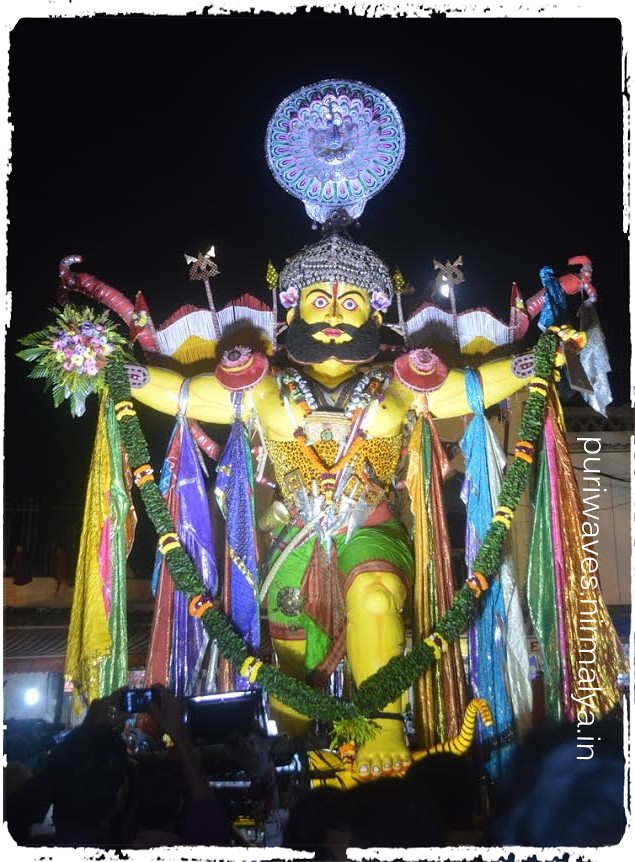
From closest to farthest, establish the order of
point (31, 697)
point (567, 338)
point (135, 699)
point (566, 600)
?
point (135, 699), point (566, 600), point (567, 338), point (31, 697)

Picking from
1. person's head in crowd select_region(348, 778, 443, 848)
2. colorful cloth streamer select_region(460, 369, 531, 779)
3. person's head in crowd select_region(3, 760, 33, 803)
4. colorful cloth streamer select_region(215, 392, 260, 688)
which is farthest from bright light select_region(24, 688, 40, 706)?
person's head in crowd select_region(348, 778, 443, 848)

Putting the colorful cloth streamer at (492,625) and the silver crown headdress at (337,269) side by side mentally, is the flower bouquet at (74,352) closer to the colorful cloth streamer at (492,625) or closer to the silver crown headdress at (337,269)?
the silver crown headdress at (337,269)

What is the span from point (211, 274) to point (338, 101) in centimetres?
124

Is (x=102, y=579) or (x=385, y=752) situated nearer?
(x=385, y=752)

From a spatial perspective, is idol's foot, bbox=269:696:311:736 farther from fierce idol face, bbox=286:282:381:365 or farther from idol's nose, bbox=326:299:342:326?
idol's nose, bbox=326:299:342:326

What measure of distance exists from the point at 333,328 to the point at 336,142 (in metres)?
1.11

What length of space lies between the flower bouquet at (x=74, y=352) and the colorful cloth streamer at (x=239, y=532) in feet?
2.53

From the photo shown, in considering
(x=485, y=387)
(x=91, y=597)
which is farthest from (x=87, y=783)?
(x=485, y=387)

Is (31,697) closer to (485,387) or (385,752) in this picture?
(385,752)

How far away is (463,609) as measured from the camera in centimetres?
453

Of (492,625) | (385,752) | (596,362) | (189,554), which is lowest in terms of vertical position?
(385,752)

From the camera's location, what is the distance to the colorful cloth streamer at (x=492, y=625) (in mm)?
4574

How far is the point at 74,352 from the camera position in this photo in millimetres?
4762

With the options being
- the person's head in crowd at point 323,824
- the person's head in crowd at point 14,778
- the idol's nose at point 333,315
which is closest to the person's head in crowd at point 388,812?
the person's head in crowd at point 323,824
